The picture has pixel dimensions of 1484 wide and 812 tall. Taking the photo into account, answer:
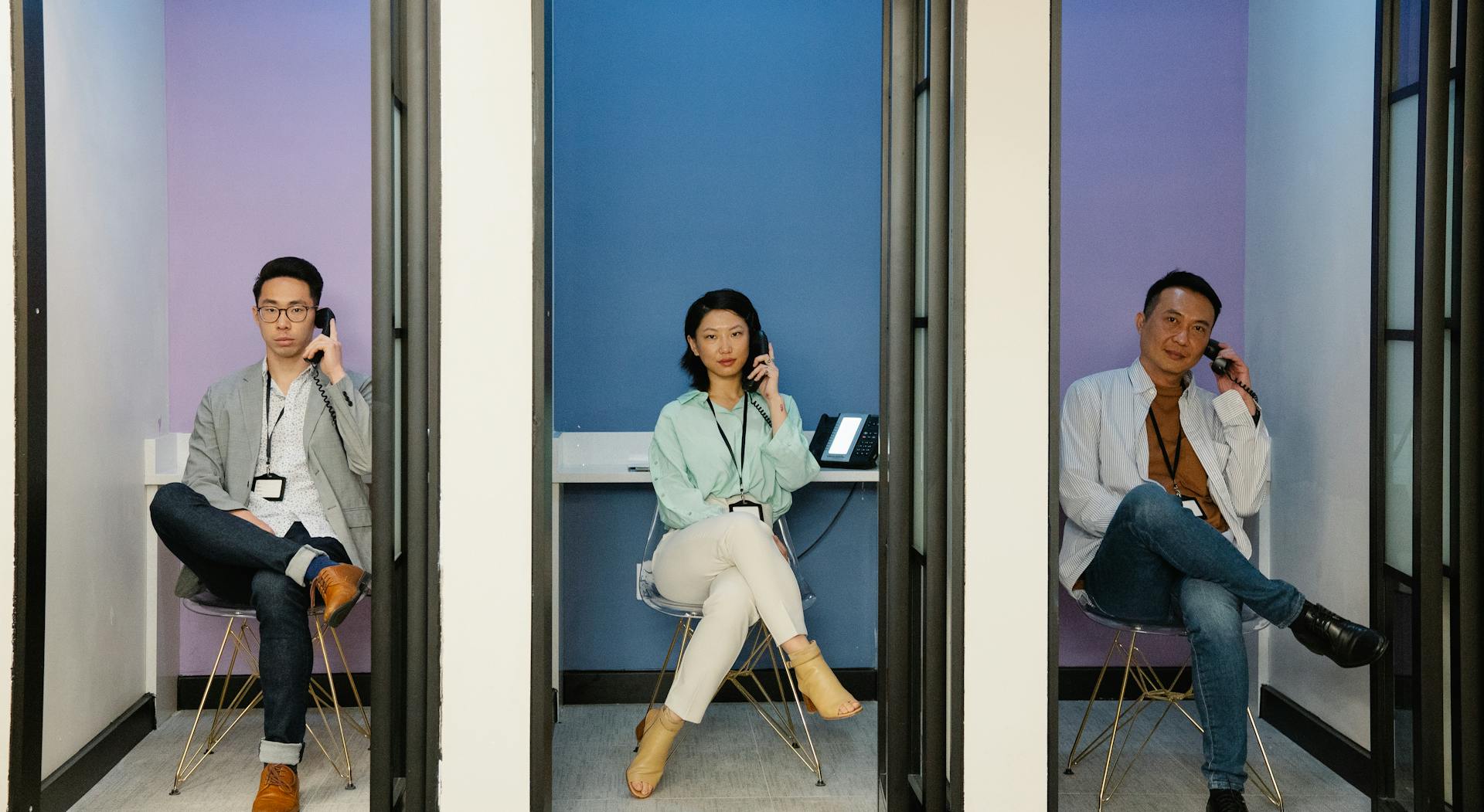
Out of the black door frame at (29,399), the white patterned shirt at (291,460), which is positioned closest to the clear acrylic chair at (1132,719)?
the white patterned shirt at (291,460)

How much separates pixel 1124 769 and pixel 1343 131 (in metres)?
1.92

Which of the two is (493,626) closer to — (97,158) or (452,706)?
(452,706)

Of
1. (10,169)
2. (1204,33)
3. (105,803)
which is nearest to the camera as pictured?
(10,169)

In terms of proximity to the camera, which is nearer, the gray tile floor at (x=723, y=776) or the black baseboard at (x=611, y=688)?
the gray tile floor at (x=723, y=776)

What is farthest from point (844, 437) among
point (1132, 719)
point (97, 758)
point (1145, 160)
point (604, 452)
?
point (97, 758)

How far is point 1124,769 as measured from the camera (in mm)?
3217

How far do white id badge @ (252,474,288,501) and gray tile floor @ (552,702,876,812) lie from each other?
3.66 feet

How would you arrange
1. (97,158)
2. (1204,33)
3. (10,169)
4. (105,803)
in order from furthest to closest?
1. (1204,33)
2. (97,158)
3. (105,803)
4. (10,169)

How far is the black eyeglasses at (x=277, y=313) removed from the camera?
3250 mm

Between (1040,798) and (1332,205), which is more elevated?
(1332,205)

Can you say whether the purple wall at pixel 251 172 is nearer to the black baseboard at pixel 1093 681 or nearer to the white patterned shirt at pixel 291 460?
the white patterned shirt at pixel 291 460

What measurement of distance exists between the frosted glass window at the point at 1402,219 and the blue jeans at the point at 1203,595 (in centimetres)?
62

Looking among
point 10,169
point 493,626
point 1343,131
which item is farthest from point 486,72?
point 1343,131

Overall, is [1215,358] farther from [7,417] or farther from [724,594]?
[7,417]
